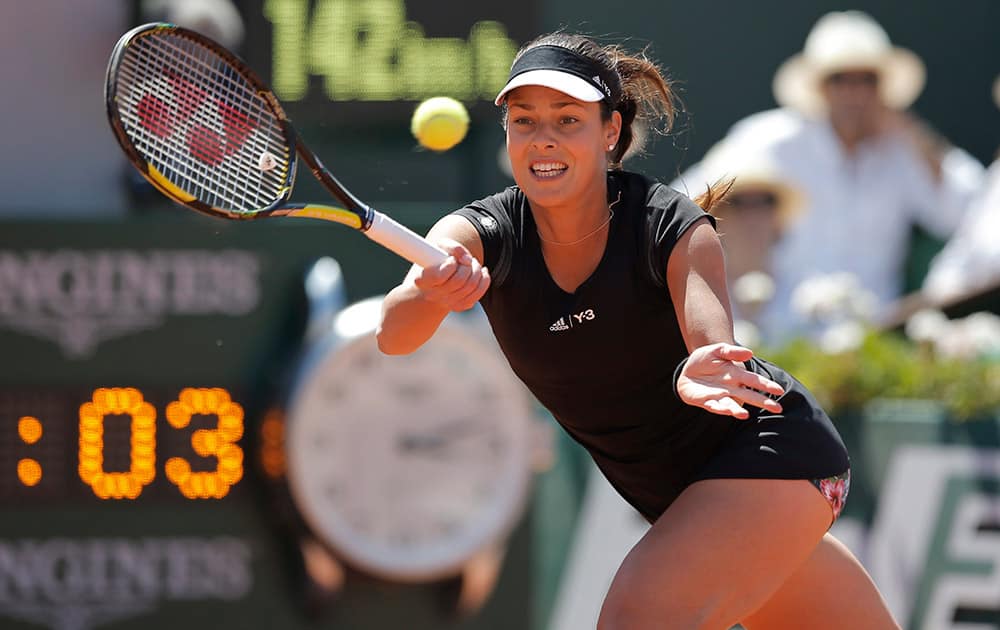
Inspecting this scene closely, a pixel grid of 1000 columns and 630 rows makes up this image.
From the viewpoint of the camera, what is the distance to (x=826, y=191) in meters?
6.98

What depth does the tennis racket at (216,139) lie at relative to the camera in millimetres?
2936

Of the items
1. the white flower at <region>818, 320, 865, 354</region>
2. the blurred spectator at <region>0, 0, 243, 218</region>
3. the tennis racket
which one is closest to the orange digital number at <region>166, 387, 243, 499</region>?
the blurred spectator at <region>0, 0, 243, 218</region>

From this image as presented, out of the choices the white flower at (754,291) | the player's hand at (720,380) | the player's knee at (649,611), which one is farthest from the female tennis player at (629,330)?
the white flower at (754,291)

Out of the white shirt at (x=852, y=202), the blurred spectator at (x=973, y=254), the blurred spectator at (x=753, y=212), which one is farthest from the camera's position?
the white shirt at (x=852, y=202)

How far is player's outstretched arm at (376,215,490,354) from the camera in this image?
292cm

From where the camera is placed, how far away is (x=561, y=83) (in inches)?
119

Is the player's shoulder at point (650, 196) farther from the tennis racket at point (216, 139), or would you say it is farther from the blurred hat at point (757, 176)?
the blurred hat at point (757, 176)

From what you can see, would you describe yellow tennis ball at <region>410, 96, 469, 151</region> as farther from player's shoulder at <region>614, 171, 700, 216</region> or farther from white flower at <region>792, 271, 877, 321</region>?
white flower at <region>792, 271, 877, 321</region>

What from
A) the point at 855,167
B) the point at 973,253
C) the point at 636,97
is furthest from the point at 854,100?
the point at 636,97

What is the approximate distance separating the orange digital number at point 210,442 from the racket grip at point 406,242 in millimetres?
2715

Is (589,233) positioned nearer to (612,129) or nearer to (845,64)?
(612,129)

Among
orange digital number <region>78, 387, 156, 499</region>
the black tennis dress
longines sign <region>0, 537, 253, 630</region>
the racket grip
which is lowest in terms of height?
longines sign <region>0, 537, 253, 630</region>

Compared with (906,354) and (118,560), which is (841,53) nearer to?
(906,354)

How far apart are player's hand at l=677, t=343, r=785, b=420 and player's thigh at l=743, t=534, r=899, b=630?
0.69 meters
